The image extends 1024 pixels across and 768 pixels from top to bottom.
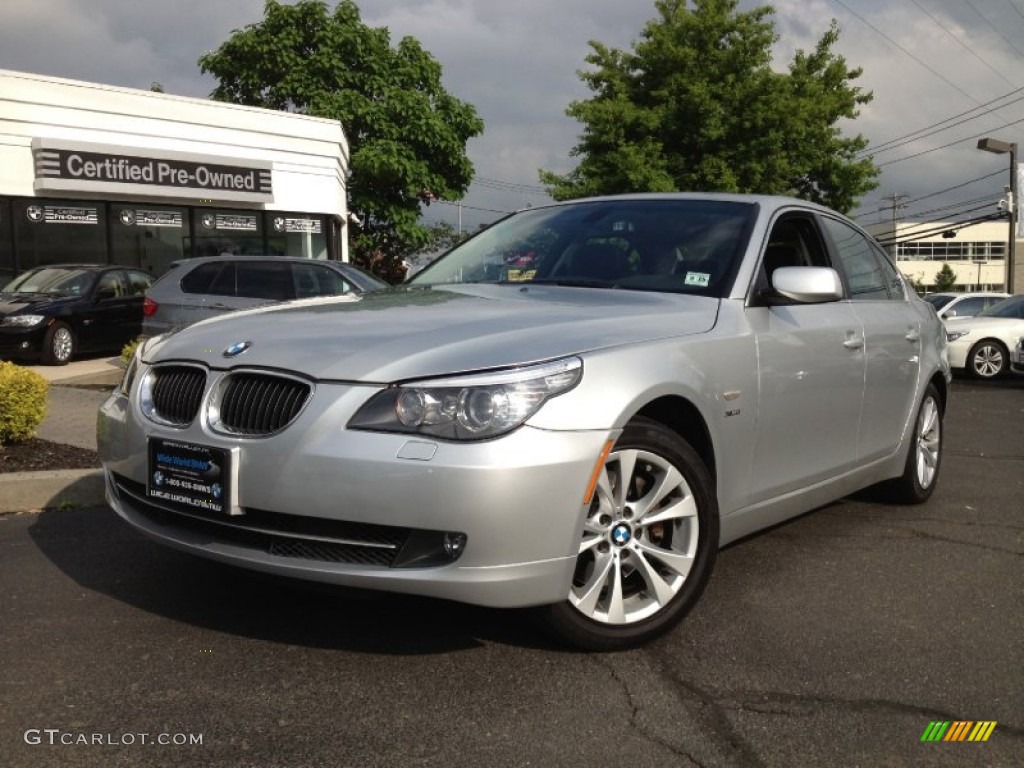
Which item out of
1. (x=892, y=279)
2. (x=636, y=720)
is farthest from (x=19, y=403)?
(x=892, y=279)

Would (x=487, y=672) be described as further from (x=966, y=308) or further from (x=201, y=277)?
(x=966, y=308)

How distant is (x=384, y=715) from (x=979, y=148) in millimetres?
38277

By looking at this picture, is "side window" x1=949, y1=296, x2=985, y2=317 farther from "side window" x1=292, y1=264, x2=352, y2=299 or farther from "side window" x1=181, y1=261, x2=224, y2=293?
"side window" x1=181, y1=261, x2=224, y2=293

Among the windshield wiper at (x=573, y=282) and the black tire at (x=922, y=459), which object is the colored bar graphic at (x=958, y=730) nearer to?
the windshield wiper at (x=573, y=282)

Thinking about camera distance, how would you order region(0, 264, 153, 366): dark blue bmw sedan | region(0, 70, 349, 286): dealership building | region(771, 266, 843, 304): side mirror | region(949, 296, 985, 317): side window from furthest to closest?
region(949, 296, 985, 317): side window
region(0, 70, 349, 286): dealership building
region(0, 264, 153, 366): dark blue bmw sedan
region(771, 266, 843, 304): side mirror

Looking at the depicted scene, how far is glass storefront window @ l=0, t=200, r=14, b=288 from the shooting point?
18.7m

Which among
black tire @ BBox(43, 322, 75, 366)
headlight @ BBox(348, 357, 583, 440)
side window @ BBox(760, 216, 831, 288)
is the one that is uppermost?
side window @ BBox(760, 216, 831, 288)

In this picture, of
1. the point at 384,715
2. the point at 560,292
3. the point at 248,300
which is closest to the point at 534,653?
the point at 384,715

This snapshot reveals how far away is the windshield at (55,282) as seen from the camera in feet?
49.0

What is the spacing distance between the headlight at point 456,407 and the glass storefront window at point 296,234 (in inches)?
834

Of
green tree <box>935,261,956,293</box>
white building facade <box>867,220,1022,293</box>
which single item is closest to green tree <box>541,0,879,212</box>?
green tree <box>935,261,956,293</box>

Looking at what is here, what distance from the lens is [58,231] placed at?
773 inches

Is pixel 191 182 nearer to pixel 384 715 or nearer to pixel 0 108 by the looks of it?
pixel 0 108

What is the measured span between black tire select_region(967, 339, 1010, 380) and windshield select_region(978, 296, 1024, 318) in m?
0.85
